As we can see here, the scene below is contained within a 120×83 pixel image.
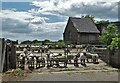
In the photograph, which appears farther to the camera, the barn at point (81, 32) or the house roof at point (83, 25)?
the house roof at point (83, 25)

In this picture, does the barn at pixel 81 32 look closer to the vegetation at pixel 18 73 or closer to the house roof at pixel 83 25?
the house roof at pixel 83 25

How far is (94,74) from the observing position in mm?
13664

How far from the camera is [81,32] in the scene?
49.8 meters

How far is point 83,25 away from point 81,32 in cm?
281

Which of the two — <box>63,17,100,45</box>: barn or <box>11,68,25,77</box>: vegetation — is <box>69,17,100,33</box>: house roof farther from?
<box>11,68,25,77</box>: vegetation

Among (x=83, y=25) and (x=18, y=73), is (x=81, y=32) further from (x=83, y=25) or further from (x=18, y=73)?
(x=18, y=73)

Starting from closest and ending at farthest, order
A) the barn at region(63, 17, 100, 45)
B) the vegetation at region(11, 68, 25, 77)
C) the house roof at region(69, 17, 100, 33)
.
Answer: the vegetation at region(11, 68, 25, 77) → the barn at region(63, 17, 100, 45) → the house roof at region(69, 17, 100, 33)

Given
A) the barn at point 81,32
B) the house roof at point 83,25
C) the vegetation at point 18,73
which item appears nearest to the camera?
the vegetation at point 18,73

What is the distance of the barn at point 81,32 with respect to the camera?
50250 mm

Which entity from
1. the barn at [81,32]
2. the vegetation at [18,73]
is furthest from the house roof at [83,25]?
the vegetation at [18,73]

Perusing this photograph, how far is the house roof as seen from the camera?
50719mm

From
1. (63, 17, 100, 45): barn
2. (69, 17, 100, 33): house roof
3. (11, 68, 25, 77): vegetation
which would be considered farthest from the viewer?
(69, 17, 100, 33): house roof

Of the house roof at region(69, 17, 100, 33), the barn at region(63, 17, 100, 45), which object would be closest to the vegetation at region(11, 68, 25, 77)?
the barn at region(63, 17, 100, 45)

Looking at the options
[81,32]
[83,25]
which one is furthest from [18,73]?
[83,25]
